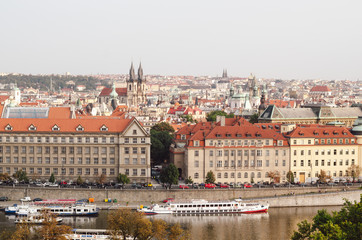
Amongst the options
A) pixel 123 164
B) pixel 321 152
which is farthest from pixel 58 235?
pixel 321 152

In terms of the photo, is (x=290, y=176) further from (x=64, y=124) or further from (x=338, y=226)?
(x=338, y=226)

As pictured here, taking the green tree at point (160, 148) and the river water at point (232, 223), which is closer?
the river water at point (232, 223)

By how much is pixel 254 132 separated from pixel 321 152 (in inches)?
347

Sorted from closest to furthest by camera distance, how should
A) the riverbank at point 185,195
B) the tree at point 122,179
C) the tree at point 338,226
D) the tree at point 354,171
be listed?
the tree at point 338,226 → the riverbank at point 185,195 → the tree at point 122,179 → the tree at point 354,171

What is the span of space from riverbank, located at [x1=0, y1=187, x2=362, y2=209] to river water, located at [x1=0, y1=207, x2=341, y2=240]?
2197mm

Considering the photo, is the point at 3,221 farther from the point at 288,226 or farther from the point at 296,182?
the point at 296,182

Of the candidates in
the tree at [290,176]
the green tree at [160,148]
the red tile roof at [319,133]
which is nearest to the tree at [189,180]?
the tree at [290,176]

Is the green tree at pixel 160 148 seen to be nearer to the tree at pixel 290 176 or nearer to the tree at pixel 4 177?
the tree at pixel 290 176

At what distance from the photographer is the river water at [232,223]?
66375mm

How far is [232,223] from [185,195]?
367 inches

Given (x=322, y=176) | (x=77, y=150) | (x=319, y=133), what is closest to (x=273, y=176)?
(x=322, y=176)

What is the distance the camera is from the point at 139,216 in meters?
58.7

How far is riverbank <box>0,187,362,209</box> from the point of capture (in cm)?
7888

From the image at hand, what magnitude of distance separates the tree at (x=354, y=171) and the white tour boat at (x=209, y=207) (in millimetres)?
16570
